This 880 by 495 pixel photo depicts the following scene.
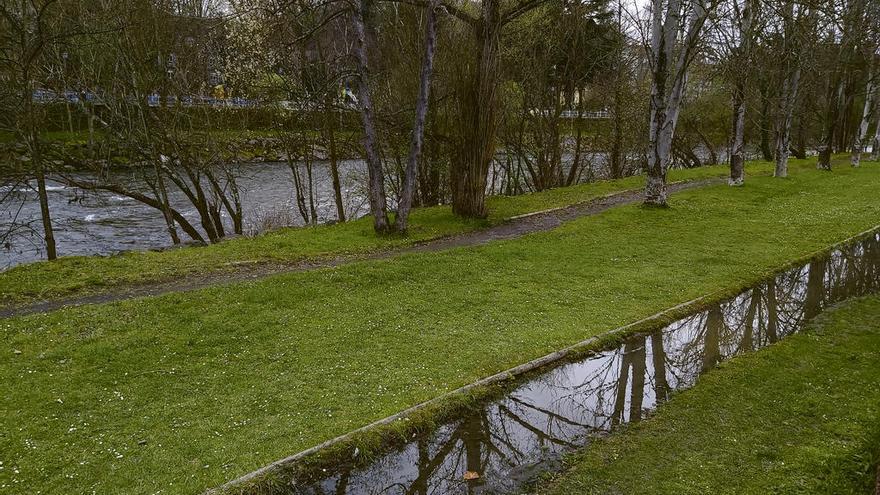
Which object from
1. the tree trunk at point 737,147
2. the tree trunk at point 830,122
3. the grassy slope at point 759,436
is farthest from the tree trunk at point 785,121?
the grassy slope at point 759,436

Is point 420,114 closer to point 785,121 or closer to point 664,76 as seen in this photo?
point 664,76

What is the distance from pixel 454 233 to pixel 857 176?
18.8m

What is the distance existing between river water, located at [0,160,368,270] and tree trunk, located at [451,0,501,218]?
5.19 metres

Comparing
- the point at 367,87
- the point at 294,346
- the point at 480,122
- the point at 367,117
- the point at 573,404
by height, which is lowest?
the point at 573,404

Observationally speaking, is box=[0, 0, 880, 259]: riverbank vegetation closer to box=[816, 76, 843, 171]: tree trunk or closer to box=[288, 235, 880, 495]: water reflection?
box=[816, 76, 843, 171]: tree trunk

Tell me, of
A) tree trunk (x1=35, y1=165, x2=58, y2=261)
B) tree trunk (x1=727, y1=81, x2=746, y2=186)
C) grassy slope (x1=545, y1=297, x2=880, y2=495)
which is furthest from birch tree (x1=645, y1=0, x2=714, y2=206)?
tree trunk (x1=35, y1=165, x2=58, y2=261)

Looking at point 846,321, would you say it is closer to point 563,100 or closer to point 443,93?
point 443,93

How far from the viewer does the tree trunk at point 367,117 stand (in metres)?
10.6

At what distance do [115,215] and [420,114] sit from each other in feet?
47.8

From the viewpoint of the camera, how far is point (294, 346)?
693 centimetres

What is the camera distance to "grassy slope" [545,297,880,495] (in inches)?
175

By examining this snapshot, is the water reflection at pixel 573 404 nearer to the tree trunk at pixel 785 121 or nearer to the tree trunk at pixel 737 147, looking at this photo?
the tree trunk at pixel 737 147

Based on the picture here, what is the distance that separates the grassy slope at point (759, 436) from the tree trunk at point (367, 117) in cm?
769

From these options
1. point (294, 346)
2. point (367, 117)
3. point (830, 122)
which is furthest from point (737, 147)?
point (294, 346)
